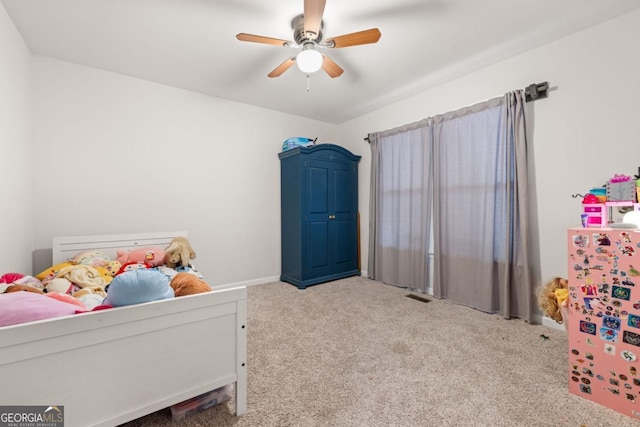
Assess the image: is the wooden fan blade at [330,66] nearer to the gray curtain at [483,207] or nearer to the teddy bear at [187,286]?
the gray curtain at [483,207]

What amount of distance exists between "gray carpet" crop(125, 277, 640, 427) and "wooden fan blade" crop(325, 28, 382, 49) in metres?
2.19

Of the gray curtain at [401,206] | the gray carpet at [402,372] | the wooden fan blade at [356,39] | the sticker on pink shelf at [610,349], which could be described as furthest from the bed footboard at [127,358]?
the gray curtain at [401,206]

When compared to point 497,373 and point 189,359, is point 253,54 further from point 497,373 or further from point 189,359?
point 497,373

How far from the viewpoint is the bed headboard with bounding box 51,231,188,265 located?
2385 millimetres

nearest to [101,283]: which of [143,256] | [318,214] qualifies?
[143,256]

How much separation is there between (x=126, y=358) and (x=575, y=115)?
10.9 feet

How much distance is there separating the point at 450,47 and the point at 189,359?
2982 mm

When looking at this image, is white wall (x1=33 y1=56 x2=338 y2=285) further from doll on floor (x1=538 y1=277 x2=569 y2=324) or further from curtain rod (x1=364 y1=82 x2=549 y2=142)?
doll on floor (x1=538 y1=277 x2=569 y2=324)

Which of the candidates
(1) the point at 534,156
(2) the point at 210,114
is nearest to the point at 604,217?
(1) the point at 534,156

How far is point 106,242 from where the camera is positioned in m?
2.61

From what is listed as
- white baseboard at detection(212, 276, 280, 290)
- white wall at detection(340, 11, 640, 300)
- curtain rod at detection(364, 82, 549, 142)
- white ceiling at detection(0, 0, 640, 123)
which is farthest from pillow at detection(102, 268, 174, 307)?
curtain rod at detection(364, 82, 549, 142)

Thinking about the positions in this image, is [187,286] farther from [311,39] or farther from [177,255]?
[311,39]

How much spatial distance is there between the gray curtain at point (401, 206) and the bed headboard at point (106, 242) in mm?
2503

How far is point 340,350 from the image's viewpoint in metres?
1.94
